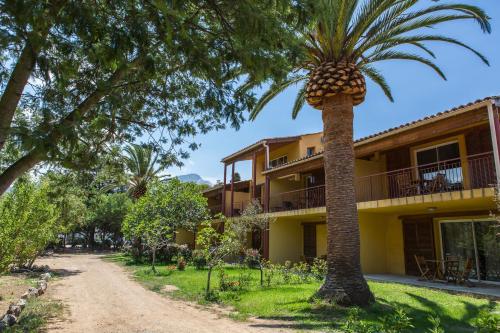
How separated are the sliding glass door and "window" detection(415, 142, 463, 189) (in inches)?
63.1

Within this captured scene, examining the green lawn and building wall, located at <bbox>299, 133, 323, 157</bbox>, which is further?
building wall, located at <bbox>299, 133, 323, 157</bbox>

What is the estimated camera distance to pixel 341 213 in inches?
366

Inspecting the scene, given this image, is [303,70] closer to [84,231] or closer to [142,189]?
[142,189]

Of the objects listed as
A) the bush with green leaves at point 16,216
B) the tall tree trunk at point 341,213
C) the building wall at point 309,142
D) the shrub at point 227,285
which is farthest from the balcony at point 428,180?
the bush with green leaves at point 16,216

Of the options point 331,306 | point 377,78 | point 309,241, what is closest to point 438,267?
point 377,78

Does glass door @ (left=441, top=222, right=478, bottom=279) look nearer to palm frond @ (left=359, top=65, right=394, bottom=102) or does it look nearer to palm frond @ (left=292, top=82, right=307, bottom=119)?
palm frond @ (left=359, top=65, right=394, bottom=102)

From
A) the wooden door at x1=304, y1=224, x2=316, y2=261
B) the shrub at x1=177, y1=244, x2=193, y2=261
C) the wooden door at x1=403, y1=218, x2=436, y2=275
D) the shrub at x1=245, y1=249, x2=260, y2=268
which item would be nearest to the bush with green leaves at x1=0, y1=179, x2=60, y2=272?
the shrub at x1=245, y1=249, x2=260, y2=268

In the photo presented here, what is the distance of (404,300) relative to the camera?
372 inches

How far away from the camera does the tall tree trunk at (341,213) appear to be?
8.77 metres

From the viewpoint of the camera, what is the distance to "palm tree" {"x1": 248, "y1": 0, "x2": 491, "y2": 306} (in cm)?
899

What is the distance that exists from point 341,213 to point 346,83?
3.29 meters

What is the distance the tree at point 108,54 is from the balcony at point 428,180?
28.0 ft

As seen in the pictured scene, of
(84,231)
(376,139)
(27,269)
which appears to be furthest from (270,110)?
(84,231)

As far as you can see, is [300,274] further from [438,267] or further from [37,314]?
[37,314]
